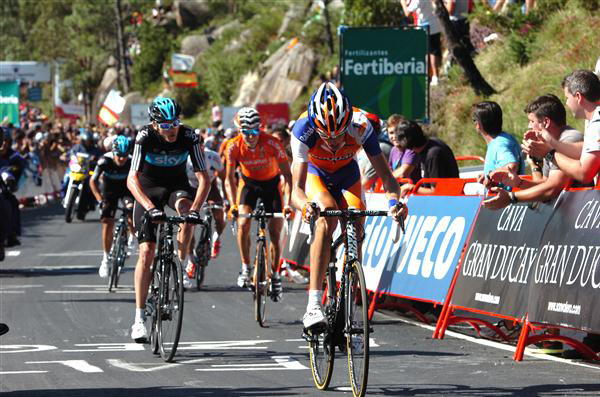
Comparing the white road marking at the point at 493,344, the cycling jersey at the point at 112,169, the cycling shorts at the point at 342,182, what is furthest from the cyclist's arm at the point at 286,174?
the cycling shorts at the point at 342,182

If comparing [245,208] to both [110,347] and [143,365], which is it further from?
[143,365]

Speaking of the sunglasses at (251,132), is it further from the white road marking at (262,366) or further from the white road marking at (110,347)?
the white road marking at (262,366)

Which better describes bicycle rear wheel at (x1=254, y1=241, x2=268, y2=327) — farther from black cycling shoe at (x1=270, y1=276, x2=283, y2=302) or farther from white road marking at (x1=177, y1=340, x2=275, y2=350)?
white road marking at (x1=177, y1=340, x2=275, y2=350)

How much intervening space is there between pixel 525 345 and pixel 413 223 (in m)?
3.19

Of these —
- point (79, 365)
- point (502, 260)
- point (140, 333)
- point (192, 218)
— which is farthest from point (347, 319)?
point (140, 333)

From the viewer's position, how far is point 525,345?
376 inches

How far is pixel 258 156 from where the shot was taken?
14562 millimetres

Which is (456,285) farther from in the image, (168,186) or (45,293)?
(45,293)

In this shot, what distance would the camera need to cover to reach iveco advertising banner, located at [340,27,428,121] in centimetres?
2003

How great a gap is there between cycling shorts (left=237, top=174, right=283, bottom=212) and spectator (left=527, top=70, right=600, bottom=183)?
587 cm

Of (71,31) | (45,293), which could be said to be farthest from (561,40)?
(71,31)

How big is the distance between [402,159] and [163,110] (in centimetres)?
473

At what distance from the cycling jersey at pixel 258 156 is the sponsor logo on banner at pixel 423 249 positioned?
1510mm

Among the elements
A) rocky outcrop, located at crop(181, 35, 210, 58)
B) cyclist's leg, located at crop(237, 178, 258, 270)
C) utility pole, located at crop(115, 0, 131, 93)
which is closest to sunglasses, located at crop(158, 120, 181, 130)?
cyclist's leg, located at crop(237, 178, 258, 270)
